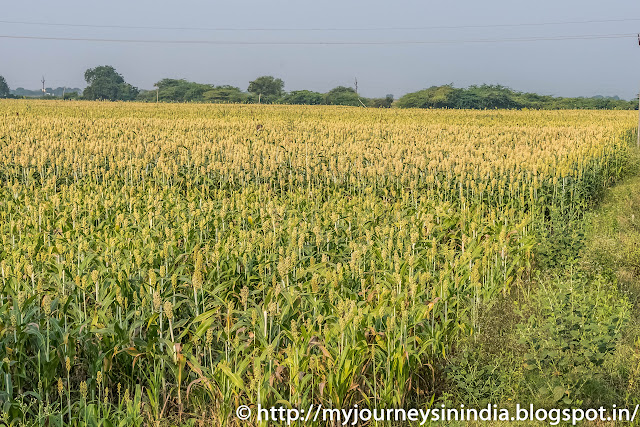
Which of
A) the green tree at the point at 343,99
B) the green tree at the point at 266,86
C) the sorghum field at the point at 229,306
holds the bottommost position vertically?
the sorghum field at the point at 229,306

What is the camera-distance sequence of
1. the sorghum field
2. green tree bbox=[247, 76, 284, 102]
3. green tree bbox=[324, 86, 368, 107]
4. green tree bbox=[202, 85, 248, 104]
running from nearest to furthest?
the sorghum field, green tree bbox=[324, 86, 368, 107], green tree bbox=[202, 85, 248, 104], green tree bbox=[247, 76, 284, 102]

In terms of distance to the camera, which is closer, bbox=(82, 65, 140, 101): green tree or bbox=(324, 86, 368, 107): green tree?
bbox=(324, 86, 368, 107): green tree

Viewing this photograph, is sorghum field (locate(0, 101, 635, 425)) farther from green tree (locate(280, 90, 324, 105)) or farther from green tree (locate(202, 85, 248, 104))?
green tree (locate(202, 85, 248, 104))

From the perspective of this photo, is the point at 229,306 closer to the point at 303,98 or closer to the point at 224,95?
the point at 303,98

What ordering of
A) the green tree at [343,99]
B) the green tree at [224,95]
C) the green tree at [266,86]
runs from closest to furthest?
the green tree at [343,99] < the green tree at [224,95] < the green tree at [266,86]

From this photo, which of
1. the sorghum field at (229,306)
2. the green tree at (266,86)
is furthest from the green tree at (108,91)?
the sorghum field at (229,306)

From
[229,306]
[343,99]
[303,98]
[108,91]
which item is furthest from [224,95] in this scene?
[229,306]

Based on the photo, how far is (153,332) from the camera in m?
4.40

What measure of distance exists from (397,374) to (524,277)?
351 cm

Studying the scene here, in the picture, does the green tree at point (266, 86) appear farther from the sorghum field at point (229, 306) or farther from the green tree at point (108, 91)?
the sorghum field at point (229, 306)

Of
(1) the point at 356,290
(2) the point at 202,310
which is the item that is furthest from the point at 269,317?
(1) the point at 356,290

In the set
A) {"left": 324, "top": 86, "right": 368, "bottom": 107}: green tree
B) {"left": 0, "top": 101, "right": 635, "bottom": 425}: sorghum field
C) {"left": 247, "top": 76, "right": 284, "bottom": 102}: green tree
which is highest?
{"left": 247, "top": 76, "right": 284, "bottom": 102}: green tree

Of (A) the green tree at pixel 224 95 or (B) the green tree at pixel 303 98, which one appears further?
(A) the green tree at pixel 224 95

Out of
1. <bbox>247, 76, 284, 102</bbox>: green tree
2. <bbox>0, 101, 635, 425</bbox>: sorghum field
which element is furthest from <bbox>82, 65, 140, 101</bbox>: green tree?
<bbox>0, 101, 635, 425</bbox>: sorghum field
